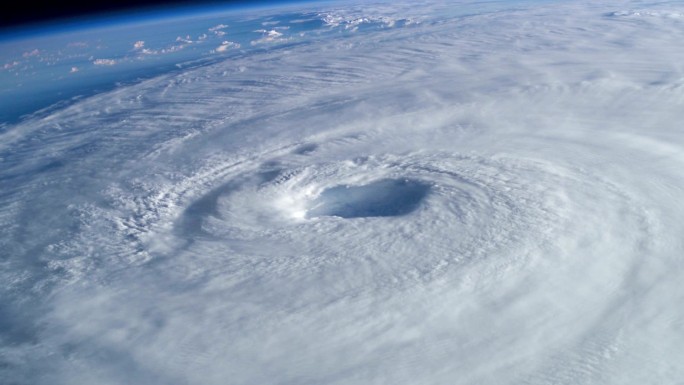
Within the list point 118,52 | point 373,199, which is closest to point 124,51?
point 118,52

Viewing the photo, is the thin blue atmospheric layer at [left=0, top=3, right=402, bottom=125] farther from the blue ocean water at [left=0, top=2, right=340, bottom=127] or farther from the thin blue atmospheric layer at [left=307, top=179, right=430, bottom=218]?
the thin blue atmospheric layer at [left=307, top=179, right=430, bottom=218]

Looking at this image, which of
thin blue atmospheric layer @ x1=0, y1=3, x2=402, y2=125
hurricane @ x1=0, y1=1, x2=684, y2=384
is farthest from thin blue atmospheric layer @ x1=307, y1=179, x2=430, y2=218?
thin blue atmospheric layer @ x1=0, y1=3, x2=402, y2=125

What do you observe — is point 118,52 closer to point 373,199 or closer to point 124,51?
point 124,51

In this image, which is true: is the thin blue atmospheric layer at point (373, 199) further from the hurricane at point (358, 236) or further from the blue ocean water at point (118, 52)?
the blue ocean water at point (118, 52)

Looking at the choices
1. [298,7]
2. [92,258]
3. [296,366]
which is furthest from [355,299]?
[298,7]

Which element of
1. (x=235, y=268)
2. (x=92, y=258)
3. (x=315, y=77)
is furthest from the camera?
(x=315, y=77)

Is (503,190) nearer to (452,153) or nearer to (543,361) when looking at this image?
(452,153)
